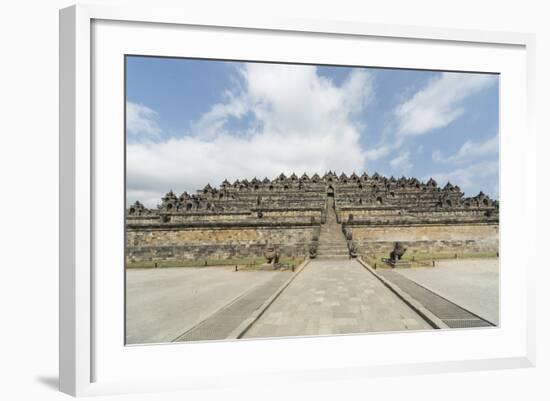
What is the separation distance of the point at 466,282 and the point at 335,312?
4223mm

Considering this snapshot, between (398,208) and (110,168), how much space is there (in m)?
16.2

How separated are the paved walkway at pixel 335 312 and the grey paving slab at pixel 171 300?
1171mm

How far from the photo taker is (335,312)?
17.9 feet

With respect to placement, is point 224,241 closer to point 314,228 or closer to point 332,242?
point 314,228

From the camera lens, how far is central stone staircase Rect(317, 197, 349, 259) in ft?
40.4

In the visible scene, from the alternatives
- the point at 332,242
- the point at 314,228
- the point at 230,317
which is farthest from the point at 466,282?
the point at 314,228

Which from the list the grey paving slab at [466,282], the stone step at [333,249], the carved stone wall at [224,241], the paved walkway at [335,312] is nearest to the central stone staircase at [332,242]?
the stone step at [333,249]

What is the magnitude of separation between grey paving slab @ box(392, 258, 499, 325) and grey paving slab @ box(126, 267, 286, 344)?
431cm

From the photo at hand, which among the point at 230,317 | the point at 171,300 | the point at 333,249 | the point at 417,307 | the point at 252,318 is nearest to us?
the point at 252,318

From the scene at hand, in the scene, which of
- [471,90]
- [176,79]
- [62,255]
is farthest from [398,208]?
[62,255]

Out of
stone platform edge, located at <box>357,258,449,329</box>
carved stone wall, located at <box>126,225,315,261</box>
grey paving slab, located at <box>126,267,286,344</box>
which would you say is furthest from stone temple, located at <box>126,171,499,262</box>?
stone platform edge, located at <box>357,258,449,329</box>

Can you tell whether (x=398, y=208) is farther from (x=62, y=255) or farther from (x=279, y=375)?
(x=62, y=255)

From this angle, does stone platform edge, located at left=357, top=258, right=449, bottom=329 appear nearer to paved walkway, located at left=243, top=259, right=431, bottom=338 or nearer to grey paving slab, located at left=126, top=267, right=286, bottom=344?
paved walkway, located at left=243, top=259, right=431, bottom=338

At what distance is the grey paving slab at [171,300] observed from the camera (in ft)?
15.0
